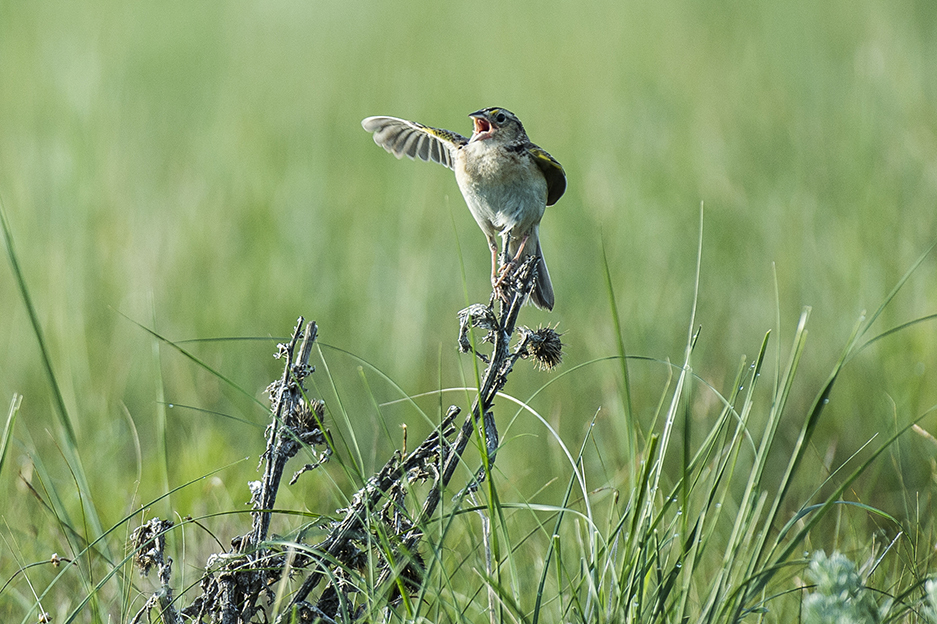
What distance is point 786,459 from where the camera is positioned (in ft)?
12.1

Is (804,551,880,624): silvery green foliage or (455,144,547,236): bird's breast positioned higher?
(455,144,547,236): bird's breast

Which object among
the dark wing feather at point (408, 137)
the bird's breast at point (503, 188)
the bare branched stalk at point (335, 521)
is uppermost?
the dark wing feather at point (408, 137)

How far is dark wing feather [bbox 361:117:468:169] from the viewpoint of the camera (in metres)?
2.78

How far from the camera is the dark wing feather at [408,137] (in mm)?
2775

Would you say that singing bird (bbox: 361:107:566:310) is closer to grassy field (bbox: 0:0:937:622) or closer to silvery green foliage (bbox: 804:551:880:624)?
grassy field (bbox: 0:0:937:622)

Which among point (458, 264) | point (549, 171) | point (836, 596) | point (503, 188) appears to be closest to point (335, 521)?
point (836, 596)

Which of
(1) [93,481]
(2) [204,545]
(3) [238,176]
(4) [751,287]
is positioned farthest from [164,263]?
(4) [751,287]

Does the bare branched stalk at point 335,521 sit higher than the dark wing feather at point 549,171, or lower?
lower

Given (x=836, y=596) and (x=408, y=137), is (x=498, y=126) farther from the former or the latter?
(x=836, y=596)

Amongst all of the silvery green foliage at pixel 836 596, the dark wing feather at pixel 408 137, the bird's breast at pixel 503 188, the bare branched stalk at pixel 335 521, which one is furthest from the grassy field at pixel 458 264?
the dark wing feather at pixel 408 137

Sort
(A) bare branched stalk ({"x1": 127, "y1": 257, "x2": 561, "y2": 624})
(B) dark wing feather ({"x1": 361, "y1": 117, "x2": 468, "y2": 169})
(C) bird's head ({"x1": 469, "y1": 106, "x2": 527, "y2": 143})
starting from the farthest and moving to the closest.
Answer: (C) bird's head ({"x1": 469, "y1": 106, "x2": 527, "y2": 143}) → (B) dark wing feather ({"x1": 361, "y1": 117, "x2": 468, "y2": 169}) → (A) bare branched stalk ({"x1": 127, "y1": 257, "x2": 561, "y2": 624})

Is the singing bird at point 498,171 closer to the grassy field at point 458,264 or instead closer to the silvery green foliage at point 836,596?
the grassy field at point 458,264

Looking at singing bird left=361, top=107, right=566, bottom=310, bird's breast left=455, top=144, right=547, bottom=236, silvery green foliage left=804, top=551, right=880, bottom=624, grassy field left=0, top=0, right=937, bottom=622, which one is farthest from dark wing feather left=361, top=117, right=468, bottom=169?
silvery green foliage left=804, top=551, right=880, bottom=624

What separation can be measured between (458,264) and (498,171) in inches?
106
